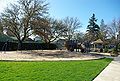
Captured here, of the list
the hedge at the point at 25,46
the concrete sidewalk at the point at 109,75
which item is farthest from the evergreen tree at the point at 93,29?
the concrete sidewalk at the point at 109,75

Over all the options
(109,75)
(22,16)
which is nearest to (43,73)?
(109,75)

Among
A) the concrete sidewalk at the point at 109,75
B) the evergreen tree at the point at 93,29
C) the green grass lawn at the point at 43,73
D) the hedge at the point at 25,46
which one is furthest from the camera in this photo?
the evergreen tree at the point at 93,29

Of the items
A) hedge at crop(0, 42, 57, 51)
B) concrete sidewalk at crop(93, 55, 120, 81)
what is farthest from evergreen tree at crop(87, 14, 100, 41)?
concrete sidewalk at crop(93, 55, 120, 81)

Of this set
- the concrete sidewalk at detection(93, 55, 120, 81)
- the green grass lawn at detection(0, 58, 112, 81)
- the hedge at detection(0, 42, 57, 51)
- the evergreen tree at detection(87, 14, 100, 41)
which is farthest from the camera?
the evergreen tree at detection(87, 14, 100, 41)

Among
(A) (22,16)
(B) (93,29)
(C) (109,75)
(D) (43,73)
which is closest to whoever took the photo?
(D) (43,73)

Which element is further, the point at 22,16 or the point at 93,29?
the point at 93,29

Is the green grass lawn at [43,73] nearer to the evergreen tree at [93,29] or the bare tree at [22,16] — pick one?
A: the bare tree at [22,16]

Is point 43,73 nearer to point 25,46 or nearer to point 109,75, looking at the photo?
point 109,75

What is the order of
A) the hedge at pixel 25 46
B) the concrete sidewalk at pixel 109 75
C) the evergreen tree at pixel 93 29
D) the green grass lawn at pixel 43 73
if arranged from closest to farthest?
the green grass lawn at pixel 43 73, the concrete sidewalk at pixel 109 75, the hedge at pixel 25 46, the evergreen tree at pixel 93 29

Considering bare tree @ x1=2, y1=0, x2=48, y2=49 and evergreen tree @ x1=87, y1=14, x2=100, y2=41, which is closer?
bare tree @ x1=2, y1=0, x2=48, y2=49

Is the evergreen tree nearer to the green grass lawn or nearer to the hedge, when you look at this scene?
the hedge

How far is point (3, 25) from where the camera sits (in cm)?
3409

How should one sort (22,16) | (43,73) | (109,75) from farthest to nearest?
(22,16) < (109,75) < (43,73)

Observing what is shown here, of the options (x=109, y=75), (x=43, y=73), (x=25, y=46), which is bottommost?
(x=109, y=75)
